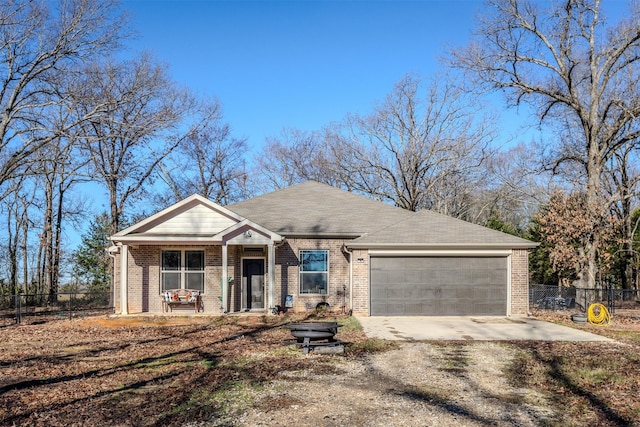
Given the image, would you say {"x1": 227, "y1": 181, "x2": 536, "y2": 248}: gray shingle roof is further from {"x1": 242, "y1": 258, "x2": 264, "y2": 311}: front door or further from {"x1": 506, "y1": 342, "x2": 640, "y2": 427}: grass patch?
{"x1": 506, "y1": 342, "x2": 640, "y2": 427}: grass patch

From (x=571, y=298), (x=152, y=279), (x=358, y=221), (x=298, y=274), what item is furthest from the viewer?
(x=571, y=298)

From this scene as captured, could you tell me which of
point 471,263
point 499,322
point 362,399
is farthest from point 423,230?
point 362,399

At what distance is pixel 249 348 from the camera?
11117mm

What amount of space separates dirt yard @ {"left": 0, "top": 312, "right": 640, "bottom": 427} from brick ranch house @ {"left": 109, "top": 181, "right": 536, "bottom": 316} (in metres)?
4.79

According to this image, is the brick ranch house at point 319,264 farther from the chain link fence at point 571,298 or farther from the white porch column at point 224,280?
the chain link fence at point 571,298

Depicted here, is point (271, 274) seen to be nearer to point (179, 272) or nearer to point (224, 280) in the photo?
point (224, 280)

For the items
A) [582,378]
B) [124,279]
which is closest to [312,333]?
[582,378]

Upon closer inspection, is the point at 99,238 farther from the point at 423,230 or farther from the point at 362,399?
the point at 362,399

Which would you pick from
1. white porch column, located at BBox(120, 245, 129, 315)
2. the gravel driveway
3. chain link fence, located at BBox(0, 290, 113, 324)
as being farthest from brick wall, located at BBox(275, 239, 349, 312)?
the gravel driveway

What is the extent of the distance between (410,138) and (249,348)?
2326 centimetres

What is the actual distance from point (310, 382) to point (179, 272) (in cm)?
1155

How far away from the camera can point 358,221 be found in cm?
2014

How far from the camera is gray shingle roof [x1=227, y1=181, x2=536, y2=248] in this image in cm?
1752

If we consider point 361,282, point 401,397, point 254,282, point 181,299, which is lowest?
point 181,299
